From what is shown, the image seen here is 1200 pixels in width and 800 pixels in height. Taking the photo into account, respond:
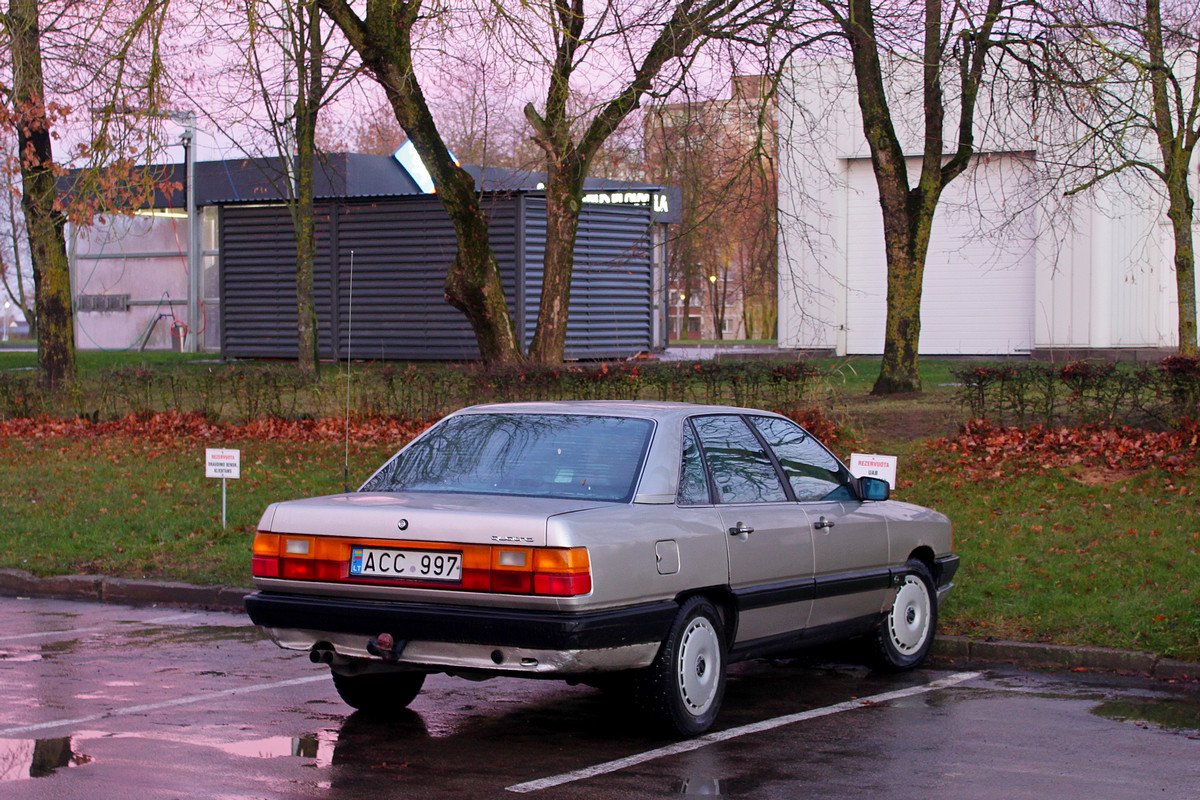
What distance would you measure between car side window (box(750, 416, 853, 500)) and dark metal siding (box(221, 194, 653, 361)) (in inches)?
876

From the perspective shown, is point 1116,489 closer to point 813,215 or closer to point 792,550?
point 792,550

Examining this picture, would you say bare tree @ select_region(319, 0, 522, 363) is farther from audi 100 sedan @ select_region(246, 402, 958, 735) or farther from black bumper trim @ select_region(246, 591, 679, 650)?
black bumper trim @ select_region(246, 591, 679, 650)

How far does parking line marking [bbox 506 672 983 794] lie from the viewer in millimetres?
5516

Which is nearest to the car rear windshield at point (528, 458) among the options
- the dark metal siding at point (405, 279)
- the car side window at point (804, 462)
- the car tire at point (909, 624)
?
the car side window at point (804, 462)

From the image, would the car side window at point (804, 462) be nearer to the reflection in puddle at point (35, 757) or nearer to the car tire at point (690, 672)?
the car tire at point (690, 672)

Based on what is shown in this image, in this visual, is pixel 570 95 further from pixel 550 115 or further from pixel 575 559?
pixel 575 559

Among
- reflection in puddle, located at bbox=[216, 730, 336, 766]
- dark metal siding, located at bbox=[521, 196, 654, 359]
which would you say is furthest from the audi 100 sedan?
dark metal siding, located at bbox=[521, 196, 654, 359]

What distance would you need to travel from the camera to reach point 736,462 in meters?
6.95

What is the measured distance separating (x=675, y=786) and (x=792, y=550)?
1778 millimetres

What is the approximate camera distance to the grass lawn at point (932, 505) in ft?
29.2

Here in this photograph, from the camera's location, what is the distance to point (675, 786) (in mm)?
5430

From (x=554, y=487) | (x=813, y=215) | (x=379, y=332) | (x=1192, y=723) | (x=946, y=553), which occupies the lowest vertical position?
(x=1192, y=723)

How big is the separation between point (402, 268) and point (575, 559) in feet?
86.9

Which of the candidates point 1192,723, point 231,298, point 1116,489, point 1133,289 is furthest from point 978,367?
point 231,298
